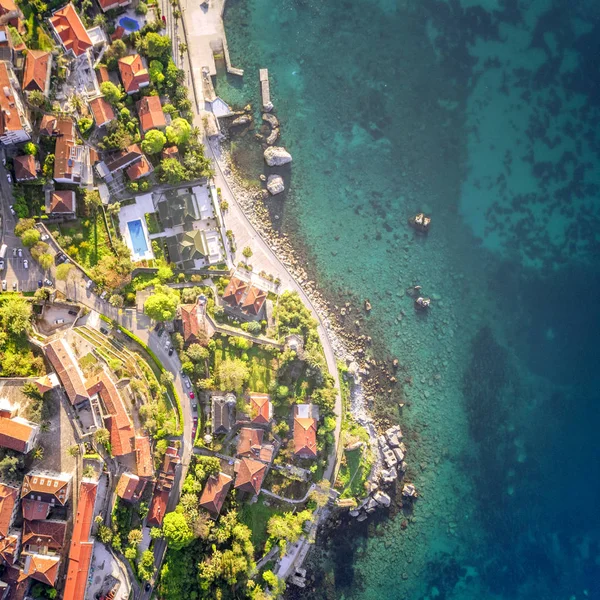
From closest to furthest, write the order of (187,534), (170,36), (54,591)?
1. (54,591)
2. (187,534)
3. (170,36)

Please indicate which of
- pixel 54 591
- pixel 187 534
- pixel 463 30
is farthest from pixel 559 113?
pixel 54 591

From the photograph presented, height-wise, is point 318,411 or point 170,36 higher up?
point 170,36

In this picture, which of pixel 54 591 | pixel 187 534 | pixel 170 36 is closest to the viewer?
pixel 54 591

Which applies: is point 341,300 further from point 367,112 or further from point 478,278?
point 367,112

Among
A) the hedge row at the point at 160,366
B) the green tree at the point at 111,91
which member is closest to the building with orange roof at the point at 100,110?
the green tree at the point at 111,91

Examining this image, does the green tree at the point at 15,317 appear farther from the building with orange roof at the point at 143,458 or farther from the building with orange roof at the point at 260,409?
the building with orange roof at the point at 260,409

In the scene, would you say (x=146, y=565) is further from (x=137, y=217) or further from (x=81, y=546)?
(x=137, y=217)

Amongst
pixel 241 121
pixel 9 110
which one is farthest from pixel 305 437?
pixel 9 110
